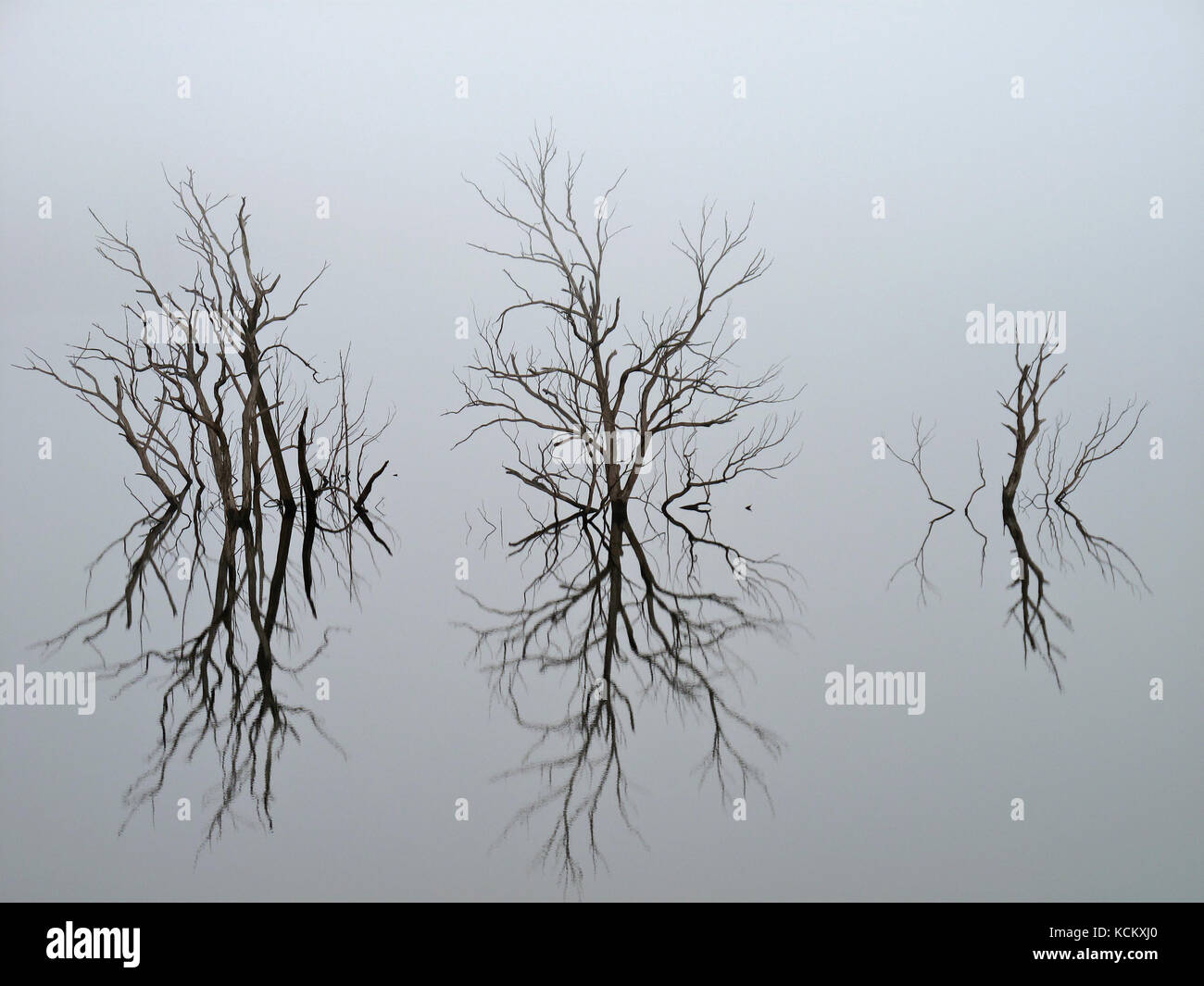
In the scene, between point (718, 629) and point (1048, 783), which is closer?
point (1048, 783)

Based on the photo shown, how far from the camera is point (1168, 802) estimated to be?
4836 mm

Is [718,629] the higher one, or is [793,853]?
[718,629]

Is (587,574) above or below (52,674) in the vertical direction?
above

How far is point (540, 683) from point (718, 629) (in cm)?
141

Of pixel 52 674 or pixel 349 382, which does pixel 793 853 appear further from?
pixel 349 382

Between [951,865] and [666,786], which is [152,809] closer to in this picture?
[666,786]

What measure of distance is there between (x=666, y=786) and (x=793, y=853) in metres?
0.63

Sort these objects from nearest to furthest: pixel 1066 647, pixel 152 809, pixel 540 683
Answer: pixel 152 809
pixel 540 683
pixel 1066 647

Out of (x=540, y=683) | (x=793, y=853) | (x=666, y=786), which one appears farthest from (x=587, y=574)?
(x=793, y=853)
